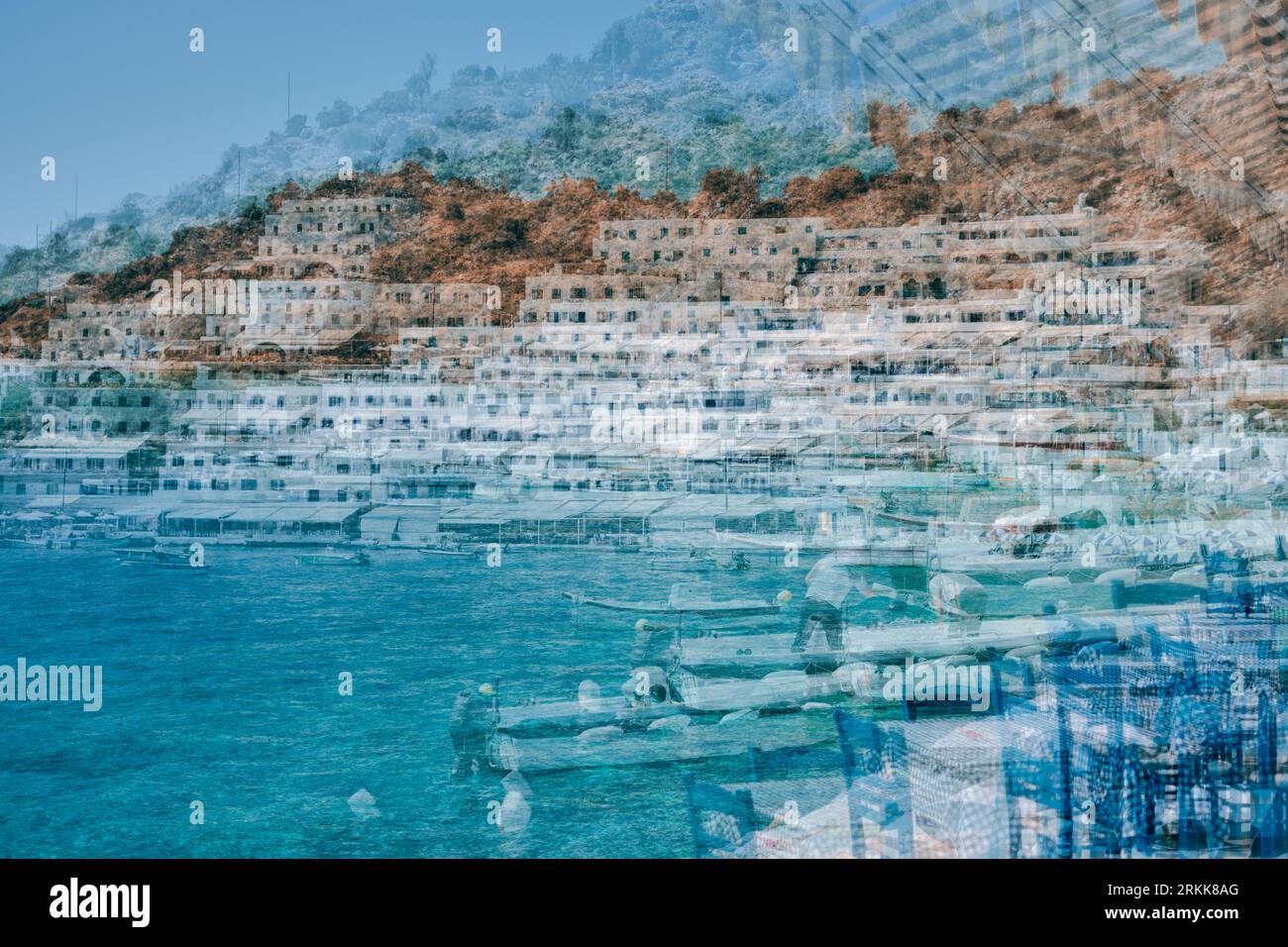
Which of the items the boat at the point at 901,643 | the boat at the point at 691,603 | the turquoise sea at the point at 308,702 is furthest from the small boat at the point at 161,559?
the boat at the point at 901,643

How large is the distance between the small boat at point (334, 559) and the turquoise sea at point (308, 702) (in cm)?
17

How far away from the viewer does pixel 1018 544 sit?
898 cm

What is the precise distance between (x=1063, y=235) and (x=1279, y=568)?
333 inches

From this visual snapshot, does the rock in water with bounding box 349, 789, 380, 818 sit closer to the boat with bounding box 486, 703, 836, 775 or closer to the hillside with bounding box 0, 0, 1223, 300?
the boat with bounding box 486, 703, 836, 775

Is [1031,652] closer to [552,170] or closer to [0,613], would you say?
[0,613]

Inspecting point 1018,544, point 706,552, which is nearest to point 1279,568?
point 1018,544

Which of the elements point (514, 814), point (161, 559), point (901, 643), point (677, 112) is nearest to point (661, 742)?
point (514, 814)

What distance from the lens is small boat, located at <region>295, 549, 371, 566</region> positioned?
10664 millimetres

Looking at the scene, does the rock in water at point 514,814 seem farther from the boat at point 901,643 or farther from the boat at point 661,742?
the boat at point 901,643

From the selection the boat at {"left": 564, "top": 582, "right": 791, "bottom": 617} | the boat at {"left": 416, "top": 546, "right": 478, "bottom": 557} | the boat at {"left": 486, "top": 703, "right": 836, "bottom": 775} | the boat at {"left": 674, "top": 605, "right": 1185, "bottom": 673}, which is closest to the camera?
the boat at {"left": 486, "top": 703, "right": 836, "bottom": 775}

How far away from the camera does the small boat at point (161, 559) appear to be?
1073cm

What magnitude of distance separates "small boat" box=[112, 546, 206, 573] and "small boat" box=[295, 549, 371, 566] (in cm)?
100

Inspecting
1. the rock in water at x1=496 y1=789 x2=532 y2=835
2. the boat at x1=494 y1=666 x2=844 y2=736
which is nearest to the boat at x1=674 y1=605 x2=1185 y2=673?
the boat at x1=494 y1=666 x2=844 y2=736

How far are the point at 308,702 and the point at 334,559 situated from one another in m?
4.74
